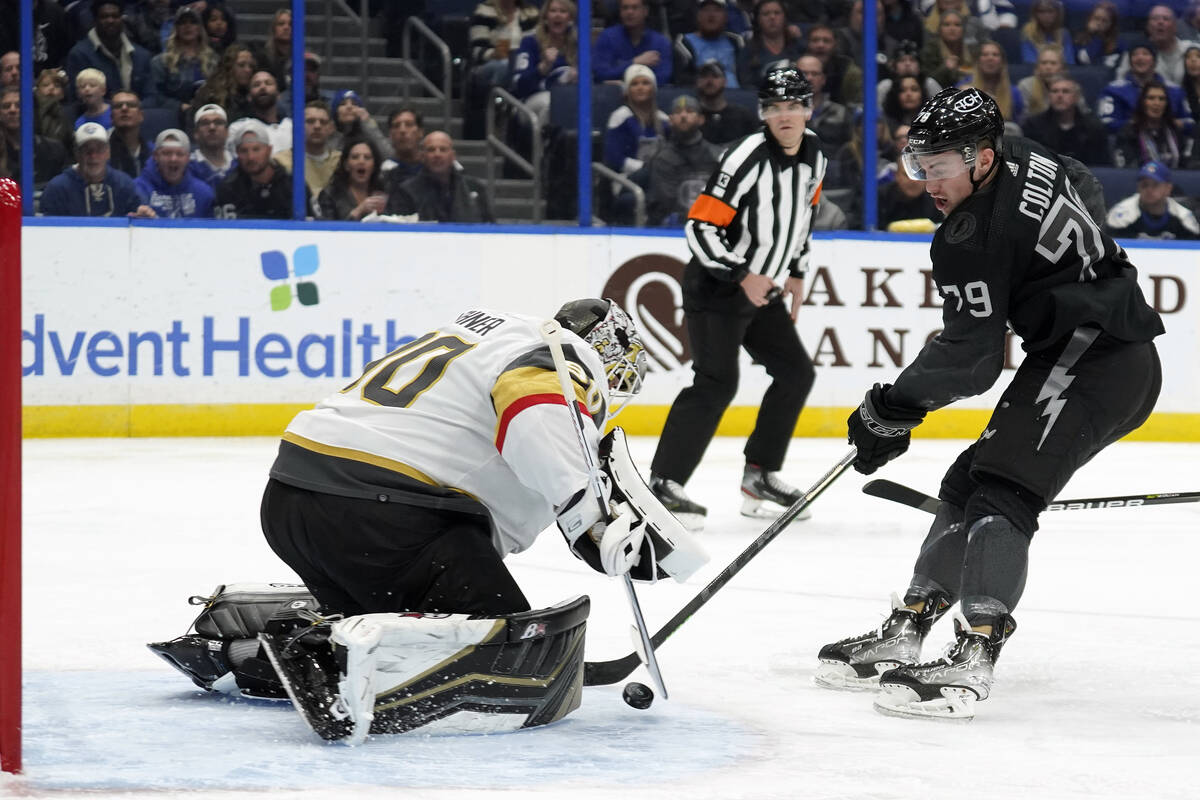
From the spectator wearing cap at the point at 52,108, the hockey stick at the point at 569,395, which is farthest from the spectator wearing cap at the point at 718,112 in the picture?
the hockey stick at the point at 569,395

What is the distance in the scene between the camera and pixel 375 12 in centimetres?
732

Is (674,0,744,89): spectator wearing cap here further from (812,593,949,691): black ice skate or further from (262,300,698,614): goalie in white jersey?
(262,300,698,614): goalie in white jersey

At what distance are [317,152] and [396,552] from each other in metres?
4.96

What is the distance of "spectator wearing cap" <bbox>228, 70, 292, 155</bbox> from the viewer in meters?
7.13

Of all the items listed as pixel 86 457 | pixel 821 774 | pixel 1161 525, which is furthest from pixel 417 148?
pixel 821 774

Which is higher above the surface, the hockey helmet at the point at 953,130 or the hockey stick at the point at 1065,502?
the hockey helmet at the point at 953,130

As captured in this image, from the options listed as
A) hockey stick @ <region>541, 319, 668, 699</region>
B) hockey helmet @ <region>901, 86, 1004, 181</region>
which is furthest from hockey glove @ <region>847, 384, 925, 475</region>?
hockey stick @ <region>541, 319, 668, 699</region>

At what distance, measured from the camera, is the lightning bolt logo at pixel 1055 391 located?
2.73 m

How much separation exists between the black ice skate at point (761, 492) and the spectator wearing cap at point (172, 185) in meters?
3.02

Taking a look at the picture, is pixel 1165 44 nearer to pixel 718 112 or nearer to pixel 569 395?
pixel 718 112

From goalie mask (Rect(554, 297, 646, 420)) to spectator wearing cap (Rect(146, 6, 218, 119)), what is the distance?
16.3 feet

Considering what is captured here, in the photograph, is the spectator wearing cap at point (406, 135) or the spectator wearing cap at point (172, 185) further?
the spectator wearing cap at point (406, 135)

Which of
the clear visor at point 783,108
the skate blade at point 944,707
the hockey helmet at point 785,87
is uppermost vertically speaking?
the hockey helmet at point 785,87

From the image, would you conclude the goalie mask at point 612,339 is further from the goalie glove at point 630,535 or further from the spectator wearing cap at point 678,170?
the spectator wearing cap at point 678,170
